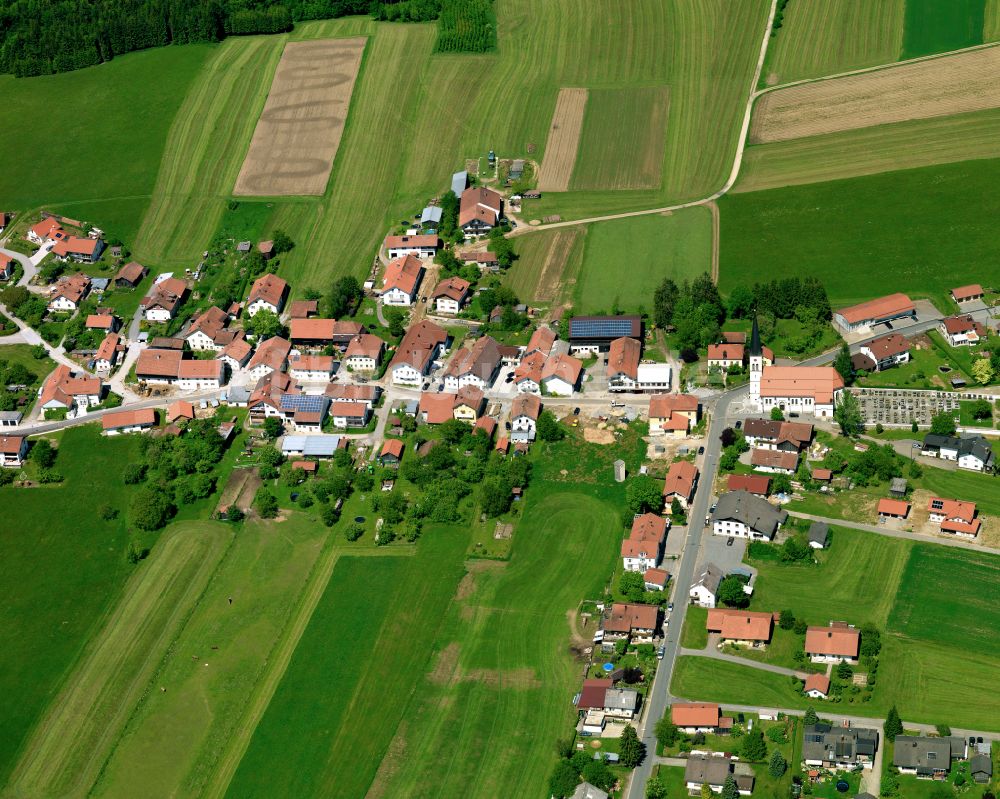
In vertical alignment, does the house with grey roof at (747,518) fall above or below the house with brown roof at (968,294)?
below

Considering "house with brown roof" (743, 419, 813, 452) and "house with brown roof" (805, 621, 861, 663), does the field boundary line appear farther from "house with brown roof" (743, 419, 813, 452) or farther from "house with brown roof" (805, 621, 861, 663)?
"house with brown roof" (805, 621, 861, 663)

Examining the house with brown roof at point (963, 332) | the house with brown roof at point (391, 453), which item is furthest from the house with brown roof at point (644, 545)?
the house with brown roof at point (963, 332)

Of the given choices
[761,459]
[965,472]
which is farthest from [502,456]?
[965,472]

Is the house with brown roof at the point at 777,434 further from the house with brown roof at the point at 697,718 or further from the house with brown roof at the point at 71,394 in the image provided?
the house with brown roof at the point at 71,394

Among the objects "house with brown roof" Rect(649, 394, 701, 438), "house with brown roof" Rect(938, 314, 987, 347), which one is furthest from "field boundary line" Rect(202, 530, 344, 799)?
"house with brown roof" Rect(938, 314, 987, 347)

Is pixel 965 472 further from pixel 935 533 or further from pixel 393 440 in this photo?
pixel 393 440

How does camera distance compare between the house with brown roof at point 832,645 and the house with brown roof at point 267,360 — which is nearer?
the house with brown roof at point 832,645
